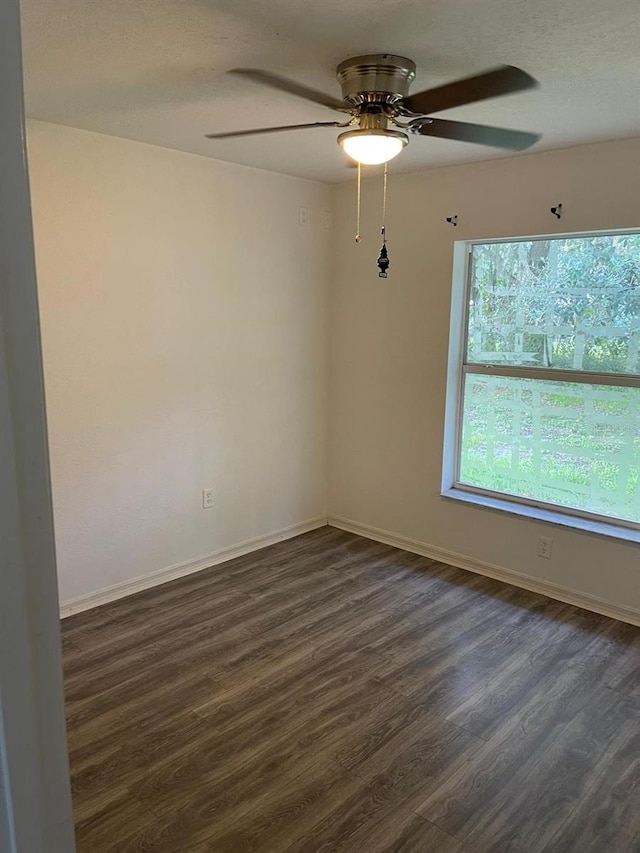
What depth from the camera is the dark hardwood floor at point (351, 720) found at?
2010 millimetres

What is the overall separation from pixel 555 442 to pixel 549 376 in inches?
15.4

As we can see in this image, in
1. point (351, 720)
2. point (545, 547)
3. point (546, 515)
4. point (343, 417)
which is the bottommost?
point (351, 720)

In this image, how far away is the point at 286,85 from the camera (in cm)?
215

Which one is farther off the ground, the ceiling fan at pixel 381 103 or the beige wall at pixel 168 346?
the ceiling fan at pixel 381 103

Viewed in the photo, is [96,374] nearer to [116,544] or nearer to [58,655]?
[116,544]

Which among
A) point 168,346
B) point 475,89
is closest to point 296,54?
point 475,89

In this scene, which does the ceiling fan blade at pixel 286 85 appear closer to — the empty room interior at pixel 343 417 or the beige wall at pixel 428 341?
the empty room interior at pixel 343 417

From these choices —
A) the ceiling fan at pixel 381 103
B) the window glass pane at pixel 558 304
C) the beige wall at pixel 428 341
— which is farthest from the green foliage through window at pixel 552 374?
the ceiling fan at pixel 381 103

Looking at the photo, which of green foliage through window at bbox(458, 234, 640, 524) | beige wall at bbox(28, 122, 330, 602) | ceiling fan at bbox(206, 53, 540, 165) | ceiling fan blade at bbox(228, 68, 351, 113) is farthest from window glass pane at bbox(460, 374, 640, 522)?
ceiling fan blade at bbox(228, 68, 351, 113)

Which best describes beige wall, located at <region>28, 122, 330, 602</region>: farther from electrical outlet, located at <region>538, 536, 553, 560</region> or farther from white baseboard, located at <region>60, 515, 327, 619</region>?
electrical outlet, located at <region>538, 536, 553, 560</region>

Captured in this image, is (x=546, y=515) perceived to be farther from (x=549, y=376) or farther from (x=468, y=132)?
(x=468, y=132)

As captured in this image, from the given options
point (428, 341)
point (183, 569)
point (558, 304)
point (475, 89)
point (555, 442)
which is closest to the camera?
point (475, 89)

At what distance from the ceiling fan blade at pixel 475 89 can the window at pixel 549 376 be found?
1.76 meters

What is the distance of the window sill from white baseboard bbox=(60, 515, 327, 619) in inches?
44.2
